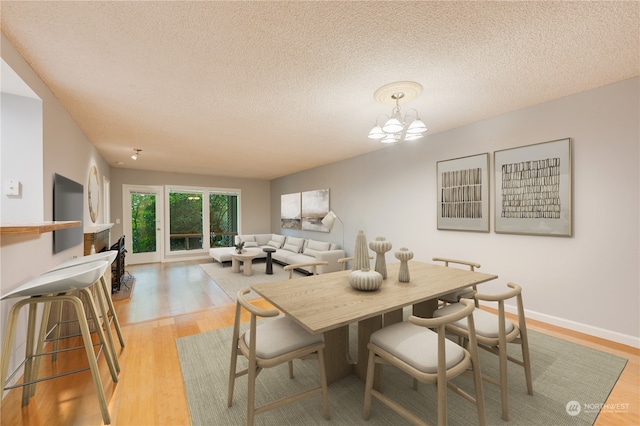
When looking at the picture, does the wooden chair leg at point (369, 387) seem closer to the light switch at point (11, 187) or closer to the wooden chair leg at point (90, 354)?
the wooden chair leg at point (90, 354)

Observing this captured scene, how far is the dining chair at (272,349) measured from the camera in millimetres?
1416

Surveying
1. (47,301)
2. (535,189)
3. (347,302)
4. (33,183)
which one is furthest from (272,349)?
(535,189)

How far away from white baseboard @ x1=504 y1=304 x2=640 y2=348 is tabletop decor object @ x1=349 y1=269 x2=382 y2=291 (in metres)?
2.28

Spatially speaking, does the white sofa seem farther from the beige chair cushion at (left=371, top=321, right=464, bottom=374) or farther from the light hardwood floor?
the beige chair cushion at (left=371, top=321, right=464, bottom=374)

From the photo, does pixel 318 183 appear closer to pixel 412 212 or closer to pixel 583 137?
pixel 412 212

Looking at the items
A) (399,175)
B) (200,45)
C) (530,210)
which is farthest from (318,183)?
(200,45)

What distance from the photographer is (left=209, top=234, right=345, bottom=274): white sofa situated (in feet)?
16.9

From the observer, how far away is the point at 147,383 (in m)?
1.93

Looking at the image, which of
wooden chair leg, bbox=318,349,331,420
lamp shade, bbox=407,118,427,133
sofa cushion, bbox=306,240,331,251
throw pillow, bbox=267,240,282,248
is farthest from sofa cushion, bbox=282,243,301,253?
wooden chair leg, bbox=318,349,331,420

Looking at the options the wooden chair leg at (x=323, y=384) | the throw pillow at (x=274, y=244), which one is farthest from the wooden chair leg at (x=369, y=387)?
the throw pillow at (x=274, y=244)

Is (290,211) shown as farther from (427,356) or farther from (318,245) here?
(427,356)

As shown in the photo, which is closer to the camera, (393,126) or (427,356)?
(427,356)

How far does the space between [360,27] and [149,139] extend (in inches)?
142

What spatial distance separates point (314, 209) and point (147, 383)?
4801 millimetres
